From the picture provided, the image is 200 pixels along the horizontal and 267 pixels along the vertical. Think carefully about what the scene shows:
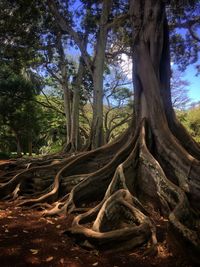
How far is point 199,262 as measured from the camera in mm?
4211

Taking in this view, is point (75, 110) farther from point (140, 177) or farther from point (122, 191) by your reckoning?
point (122, 191)

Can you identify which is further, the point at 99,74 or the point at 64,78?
the point at 64,78

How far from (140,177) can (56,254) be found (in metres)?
3.27

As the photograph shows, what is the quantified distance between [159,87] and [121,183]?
302 centimetres

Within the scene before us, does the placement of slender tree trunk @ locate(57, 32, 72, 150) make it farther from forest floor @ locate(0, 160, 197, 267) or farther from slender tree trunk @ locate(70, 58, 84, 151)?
forest floor @ locate(0, 160, 197, 267)

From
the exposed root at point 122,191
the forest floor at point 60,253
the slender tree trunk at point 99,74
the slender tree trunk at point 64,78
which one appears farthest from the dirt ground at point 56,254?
the slender tree trunk at point 64,78

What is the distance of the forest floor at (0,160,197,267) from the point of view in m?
4.13

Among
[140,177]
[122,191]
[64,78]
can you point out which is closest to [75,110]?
[64,78]

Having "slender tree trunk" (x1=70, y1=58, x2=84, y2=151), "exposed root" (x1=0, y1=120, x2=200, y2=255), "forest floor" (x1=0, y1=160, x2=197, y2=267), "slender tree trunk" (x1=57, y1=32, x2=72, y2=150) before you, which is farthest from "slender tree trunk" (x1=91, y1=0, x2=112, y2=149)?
"forest floor" (x1=0, y1=160, x2=197, y2=267)

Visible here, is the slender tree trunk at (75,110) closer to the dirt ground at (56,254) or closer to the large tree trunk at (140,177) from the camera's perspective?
the large tree trunk at (140,177)

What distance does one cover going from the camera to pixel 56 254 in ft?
14.3

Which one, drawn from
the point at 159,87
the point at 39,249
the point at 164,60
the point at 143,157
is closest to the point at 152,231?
the point at 39,249

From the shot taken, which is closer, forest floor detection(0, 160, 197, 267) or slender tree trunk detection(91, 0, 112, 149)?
forest floor detection(0, 160, 197, 267)

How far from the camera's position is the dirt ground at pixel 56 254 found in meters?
4.12
